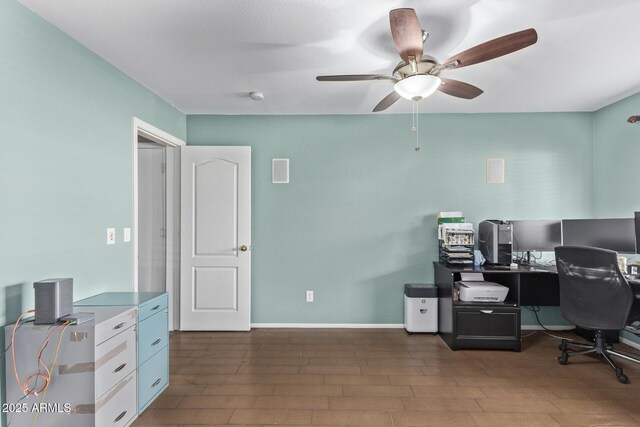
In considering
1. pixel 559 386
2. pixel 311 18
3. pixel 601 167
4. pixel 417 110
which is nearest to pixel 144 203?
pixel 311 18

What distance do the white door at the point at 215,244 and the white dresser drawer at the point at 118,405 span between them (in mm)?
1672

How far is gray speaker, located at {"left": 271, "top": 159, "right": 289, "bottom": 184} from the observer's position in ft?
12.9

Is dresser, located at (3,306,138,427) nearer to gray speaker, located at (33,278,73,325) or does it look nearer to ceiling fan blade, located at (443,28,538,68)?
gray speaker, located at (33,278,73,325)

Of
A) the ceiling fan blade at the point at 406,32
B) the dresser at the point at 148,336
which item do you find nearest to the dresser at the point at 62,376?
the dresser at the point at 148,336

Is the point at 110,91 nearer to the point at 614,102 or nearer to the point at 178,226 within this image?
the point at 178,226

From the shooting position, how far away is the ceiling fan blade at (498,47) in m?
1.70

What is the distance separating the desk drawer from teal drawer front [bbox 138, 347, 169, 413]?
8.54 feet

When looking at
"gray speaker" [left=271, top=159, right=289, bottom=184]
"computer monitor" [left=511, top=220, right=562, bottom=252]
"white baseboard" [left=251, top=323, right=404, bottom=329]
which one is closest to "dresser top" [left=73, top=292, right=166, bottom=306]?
"white baseboard" [left=251, top=323, right=404, bottom=329]

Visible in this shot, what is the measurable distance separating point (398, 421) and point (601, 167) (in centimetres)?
360

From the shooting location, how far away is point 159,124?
3354mm

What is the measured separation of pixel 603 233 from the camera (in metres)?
3.28

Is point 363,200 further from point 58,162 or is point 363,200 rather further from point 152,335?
point 58,162

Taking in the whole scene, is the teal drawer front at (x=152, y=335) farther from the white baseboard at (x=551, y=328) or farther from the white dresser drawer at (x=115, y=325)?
the white baseboard at (x=551, y=328)

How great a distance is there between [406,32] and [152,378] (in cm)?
270
